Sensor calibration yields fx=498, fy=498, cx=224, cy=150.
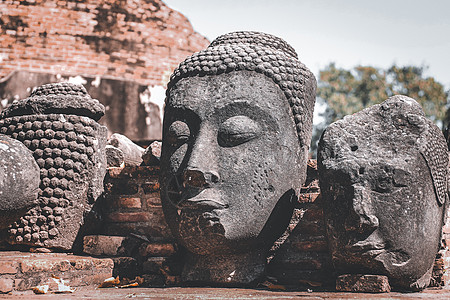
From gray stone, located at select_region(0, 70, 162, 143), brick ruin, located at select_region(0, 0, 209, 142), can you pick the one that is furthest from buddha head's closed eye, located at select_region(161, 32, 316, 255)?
brick ruin, located at select_region(0, 0, 209, 142)

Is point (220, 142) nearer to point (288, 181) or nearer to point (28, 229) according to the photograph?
point (288, 181)

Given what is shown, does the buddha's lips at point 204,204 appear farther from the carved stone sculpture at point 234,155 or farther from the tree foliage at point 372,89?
the tree foliage at point 372,89

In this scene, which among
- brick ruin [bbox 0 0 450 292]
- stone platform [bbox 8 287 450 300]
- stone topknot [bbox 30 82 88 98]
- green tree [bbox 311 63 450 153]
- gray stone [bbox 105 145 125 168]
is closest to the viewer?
stone platform [bbox 8 287 450 300]

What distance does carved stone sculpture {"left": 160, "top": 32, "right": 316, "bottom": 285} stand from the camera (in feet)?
8.24

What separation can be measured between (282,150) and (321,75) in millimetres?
15380

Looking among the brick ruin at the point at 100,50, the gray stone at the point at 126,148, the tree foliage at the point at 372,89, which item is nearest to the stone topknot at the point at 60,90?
the gray stone at the point at 126,148

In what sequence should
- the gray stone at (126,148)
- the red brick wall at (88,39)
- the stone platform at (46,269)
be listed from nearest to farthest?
the stone platform at (46,269), the gray stone at (126,148), the red brick wall at (88,39)

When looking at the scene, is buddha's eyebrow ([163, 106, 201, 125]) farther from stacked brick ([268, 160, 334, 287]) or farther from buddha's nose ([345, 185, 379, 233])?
buddha's nose ([345, 185, 379, 233])

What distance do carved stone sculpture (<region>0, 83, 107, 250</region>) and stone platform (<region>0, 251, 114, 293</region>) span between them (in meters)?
0.15

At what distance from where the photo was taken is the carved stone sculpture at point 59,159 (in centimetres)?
288

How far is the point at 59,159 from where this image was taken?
2924 millimetres

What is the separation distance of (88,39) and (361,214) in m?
6.93

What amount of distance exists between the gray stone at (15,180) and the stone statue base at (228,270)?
991 millimetres

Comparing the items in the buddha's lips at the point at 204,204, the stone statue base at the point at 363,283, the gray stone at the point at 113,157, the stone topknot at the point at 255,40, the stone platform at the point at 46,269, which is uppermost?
the stone topknot at the point at 255,40
